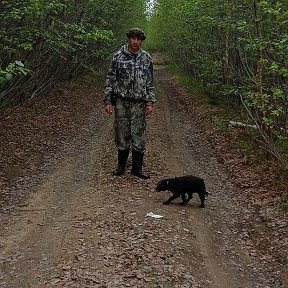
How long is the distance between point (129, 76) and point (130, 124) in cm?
86

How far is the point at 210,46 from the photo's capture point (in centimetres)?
1827

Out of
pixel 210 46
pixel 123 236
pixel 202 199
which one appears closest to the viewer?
pixel 123 236

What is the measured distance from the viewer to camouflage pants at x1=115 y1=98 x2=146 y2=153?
8.97m

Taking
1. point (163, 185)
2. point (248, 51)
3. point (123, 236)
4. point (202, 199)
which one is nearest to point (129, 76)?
point (163, 185)

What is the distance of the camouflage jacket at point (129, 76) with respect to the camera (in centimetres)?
883

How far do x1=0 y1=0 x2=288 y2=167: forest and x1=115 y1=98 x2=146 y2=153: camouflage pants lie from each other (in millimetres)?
1749

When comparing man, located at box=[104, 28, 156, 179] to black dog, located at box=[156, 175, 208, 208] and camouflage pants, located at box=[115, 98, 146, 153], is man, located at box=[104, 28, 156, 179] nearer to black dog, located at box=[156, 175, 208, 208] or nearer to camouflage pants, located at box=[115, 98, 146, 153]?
camouflage pants, located at box=[115, 98, 146, 153]

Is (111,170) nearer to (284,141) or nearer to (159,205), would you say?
(159,205)

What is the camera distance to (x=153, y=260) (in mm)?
5758

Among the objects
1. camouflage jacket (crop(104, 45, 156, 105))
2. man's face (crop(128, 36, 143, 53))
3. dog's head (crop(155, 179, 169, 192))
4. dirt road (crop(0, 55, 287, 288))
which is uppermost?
man's face (crop(128, 36, 143, 53))

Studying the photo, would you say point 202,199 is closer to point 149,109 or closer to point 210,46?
point 149,109

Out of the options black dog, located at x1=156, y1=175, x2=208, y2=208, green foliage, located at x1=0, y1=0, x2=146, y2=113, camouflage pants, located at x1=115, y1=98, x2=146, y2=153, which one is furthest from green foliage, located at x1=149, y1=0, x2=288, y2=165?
green foliage, located at x1=0, y1=0, x2=146, y2=113

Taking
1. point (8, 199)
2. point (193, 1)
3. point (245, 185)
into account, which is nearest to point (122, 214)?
point (8, 199)

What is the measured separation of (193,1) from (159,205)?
11824mm
